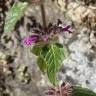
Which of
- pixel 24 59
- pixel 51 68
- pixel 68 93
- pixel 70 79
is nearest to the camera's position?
pixel 51 68

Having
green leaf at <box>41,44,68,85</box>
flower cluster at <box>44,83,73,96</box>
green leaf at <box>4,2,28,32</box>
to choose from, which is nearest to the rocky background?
flower cluster at <box>44,83,73,96</box>

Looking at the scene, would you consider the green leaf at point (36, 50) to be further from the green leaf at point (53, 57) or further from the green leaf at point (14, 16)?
the green leaf at point (14, 16)

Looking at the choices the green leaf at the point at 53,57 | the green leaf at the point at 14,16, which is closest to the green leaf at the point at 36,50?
the green leaf at the point at 53,57

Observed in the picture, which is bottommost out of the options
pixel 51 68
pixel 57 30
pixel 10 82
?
pixel 10 82

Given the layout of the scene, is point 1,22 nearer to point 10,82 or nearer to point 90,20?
point 10,82

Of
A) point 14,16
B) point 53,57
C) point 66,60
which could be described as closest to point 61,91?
point 53,57

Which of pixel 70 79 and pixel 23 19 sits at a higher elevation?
pixel 23 19

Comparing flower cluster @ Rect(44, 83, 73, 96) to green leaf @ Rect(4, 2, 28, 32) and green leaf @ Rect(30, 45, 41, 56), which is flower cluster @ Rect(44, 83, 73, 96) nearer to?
green leaf @ Rect(30, 45, 41, 56)

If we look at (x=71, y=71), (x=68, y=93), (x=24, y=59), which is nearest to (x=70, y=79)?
(x=71, y=71)

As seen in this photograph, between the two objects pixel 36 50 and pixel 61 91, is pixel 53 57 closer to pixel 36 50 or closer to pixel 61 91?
pixel 36 50
